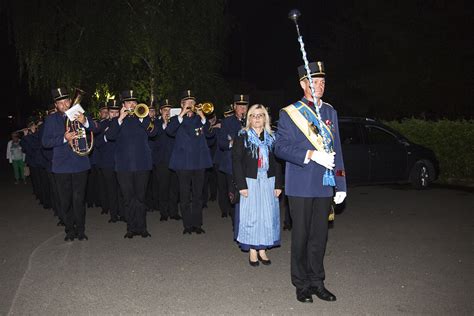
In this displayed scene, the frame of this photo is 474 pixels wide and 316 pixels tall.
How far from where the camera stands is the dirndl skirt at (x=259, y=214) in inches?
254

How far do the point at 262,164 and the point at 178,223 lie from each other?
3.46 metres

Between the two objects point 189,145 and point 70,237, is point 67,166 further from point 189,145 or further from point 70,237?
point 189,145

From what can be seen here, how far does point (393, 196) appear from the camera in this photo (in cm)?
1212

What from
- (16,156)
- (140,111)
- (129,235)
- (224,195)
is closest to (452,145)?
(224,195)

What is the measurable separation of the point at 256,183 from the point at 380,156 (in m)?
6.95

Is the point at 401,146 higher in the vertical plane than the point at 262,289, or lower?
higher

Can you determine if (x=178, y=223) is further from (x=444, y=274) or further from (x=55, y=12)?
(x=55, y=12)

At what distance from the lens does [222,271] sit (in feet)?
20.9

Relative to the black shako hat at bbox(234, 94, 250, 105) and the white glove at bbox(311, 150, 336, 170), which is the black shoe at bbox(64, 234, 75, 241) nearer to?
the black shako hat at bbox(234, 94, 250, 105)

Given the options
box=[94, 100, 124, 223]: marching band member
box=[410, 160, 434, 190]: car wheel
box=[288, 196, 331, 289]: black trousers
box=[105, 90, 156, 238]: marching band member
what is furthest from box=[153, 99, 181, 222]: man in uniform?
box=[410, 160, 434, 190]: car wheel

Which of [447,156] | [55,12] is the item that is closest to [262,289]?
[447,156]

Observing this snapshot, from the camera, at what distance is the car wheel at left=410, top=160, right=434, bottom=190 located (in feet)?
43.8

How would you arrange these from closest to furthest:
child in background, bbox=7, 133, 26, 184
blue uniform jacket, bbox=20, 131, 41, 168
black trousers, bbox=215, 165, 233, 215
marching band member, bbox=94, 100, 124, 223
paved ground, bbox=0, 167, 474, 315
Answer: paved ground, bbox=0, 167, 474, 315
marching band member, bbox=94, 100, 124, 223
black trousers, bbox=215, 165, 233, 215
blue uniform jacket, bbox=20, 131, 41, 168
child in background, bbox=7, 133, 26, 184

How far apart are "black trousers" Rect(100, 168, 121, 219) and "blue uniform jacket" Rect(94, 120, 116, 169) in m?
0.12
